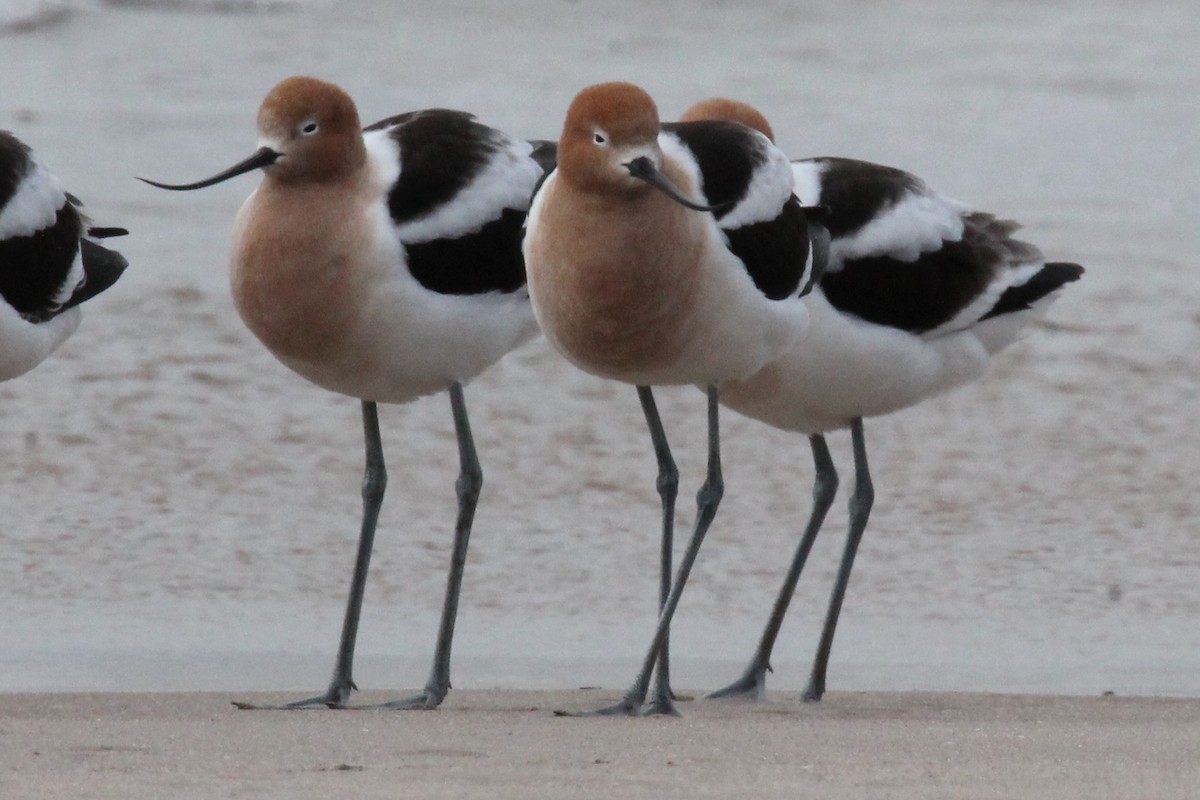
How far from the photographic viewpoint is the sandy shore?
395 cm

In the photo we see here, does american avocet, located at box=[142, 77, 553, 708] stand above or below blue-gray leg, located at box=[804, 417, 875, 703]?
above

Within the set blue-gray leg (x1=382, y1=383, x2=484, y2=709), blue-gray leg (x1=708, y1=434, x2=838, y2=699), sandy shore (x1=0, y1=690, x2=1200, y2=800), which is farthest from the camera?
blue-gray leg (x1=708, y1=434, x2=838, y2=699)

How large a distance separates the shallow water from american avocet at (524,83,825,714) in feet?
3.53

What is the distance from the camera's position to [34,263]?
6180 mm

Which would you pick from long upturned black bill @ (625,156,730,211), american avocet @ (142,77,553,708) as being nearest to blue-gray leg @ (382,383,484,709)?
american avocet @ (142,77,553,708)

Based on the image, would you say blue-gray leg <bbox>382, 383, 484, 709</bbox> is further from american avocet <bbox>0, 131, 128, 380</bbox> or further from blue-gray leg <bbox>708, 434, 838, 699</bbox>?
american avocet <bbox>0, 131, 128, 380</bbox>

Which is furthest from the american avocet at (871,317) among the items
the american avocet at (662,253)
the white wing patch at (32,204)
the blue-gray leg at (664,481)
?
the white wing patch at (32,204)

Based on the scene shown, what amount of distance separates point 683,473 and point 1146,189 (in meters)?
4.34

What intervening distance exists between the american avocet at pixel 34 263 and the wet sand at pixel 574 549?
76 cm

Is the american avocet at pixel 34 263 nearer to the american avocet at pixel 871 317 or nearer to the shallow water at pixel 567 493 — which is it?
the shallow water at pixel 567 493

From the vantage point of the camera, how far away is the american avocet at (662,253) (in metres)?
5.04

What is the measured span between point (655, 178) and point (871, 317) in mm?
1186

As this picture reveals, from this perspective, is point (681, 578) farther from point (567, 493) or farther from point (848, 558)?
point (567, 493)

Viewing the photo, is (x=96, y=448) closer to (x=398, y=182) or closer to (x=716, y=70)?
(x=398, y=182)
